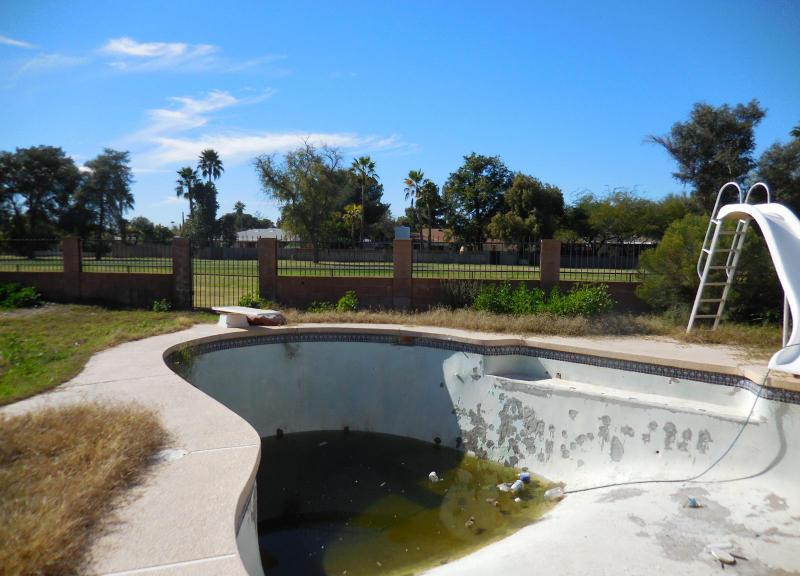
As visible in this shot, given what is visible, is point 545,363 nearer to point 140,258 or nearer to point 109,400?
point 109,400

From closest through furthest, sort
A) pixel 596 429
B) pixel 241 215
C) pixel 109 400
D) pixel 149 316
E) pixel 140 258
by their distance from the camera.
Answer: pixel 109 400 → pixel 596 429 → pixel 149 316 → pixel 140 258 → pixel 241 215

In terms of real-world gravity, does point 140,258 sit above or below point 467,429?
above

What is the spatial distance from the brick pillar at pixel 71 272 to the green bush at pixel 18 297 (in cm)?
65

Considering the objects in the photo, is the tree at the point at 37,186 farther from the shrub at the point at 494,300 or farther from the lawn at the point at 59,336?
the shrub at the point at 494,300

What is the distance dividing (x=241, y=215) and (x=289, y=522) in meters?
89.7

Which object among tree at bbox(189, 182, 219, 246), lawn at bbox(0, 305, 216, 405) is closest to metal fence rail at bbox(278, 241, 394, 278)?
lawn at bbox(0, 305, 216, 405)

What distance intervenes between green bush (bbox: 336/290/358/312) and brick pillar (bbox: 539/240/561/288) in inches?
166

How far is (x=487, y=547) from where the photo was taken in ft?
18.4

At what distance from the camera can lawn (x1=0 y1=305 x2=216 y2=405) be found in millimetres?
6727

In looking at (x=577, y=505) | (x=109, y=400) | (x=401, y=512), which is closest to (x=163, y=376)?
(x=109, y=400)

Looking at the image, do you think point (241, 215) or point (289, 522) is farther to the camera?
point (241, 215)

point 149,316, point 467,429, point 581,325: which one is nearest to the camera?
point 467,429

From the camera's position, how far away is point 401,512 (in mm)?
6699

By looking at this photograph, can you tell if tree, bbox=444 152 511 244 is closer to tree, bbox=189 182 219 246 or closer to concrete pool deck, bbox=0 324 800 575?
tree, bbox=189 182 219 246
